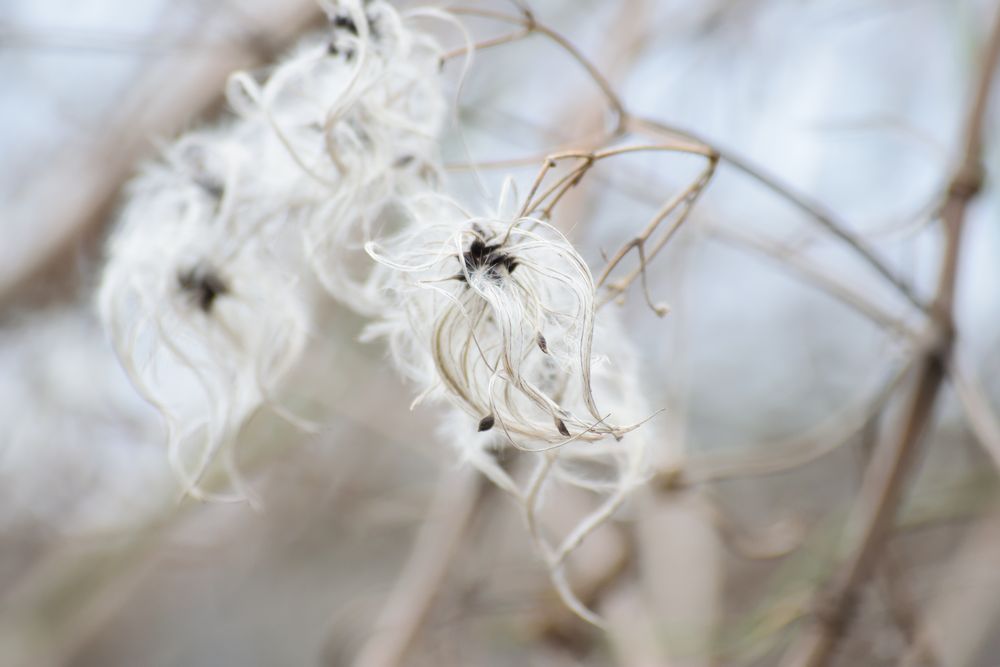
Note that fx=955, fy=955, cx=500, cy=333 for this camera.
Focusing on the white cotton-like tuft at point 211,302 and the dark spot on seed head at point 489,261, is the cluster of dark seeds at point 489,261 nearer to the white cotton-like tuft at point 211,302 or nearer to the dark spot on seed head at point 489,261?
the dark spot on seed head at point 489,261

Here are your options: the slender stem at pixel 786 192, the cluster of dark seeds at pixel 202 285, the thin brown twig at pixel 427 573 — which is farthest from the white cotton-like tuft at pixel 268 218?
the thin brown twig at pixel 427 573

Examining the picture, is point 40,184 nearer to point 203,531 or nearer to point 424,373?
point 203,531

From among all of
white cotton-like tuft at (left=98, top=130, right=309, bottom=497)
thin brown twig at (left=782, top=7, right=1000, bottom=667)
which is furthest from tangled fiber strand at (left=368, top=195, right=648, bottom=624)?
thin brown twig at (left=782, top=7, right=1000, bottom=667)

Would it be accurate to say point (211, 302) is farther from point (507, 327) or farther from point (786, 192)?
point (786, 192)

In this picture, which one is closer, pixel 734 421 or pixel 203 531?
pixel 203 531

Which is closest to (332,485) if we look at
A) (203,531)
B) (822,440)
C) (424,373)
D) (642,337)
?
(203,531)

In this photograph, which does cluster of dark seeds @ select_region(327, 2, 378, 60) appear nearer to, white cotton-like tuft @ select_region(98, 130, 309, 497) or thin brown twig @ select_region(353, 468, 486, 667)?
white cotton-like tuft @ select_region(98, 130, 309, 497)
